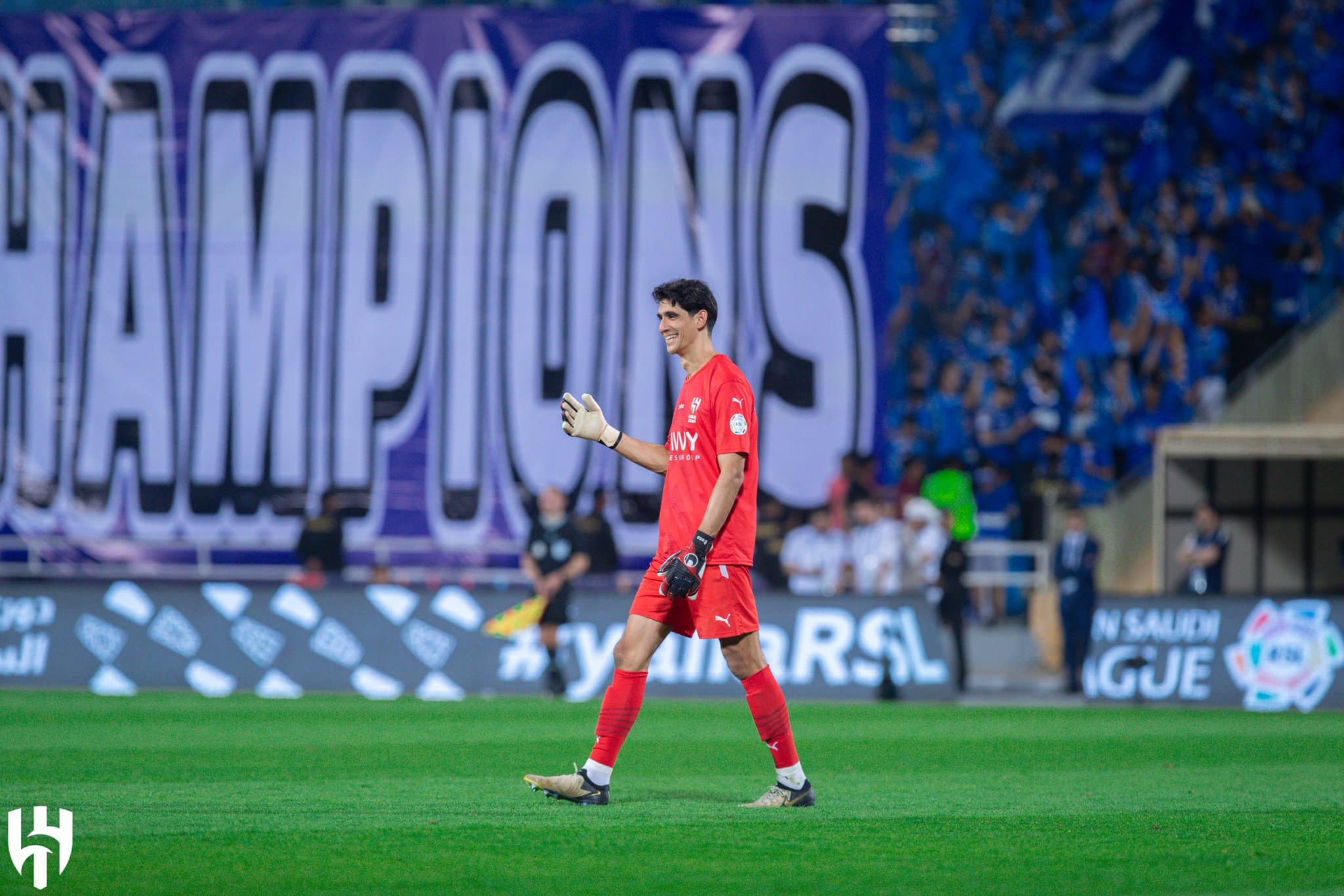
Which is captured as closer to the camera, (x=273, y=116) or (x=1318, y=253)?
(x=273, y=116)

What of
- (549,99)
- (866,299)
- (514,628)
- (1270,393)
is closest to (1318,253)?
(1270,393)

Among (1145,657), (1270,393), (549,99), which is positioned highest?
(549,99)

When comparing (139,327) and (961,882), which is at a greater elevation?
(139,327)

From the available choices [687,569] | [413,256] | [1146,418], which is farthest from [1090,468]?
[687,569]

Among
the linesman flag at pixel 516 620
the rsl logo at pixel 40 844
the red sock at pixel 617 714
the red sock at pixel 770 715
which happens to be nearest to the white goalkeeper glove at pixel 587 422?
the red sock at pixel 617 714

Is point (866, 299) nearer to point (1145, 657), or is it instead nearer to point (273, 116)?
point (1145, 657)

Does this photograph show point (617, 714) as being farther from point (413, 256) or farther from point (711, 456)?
point (413, 256)

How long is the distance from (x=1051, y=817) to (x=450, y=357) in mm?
12561

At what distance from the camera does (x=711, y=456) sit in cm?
718

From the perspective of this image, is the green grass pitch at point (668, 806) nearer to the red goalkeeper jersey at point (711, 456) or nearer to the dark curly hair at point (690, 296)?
the red goalkeeper jersey at point (711, 456)

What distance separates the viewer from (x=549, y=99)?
1869cm

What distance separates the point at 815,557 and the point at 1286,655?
189 inches

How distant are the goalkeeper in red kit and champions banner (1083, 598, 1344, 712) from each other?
9.02 metres

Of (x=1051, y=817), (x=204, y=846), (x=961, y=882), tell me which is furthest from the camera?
(x=1051, y=817)
